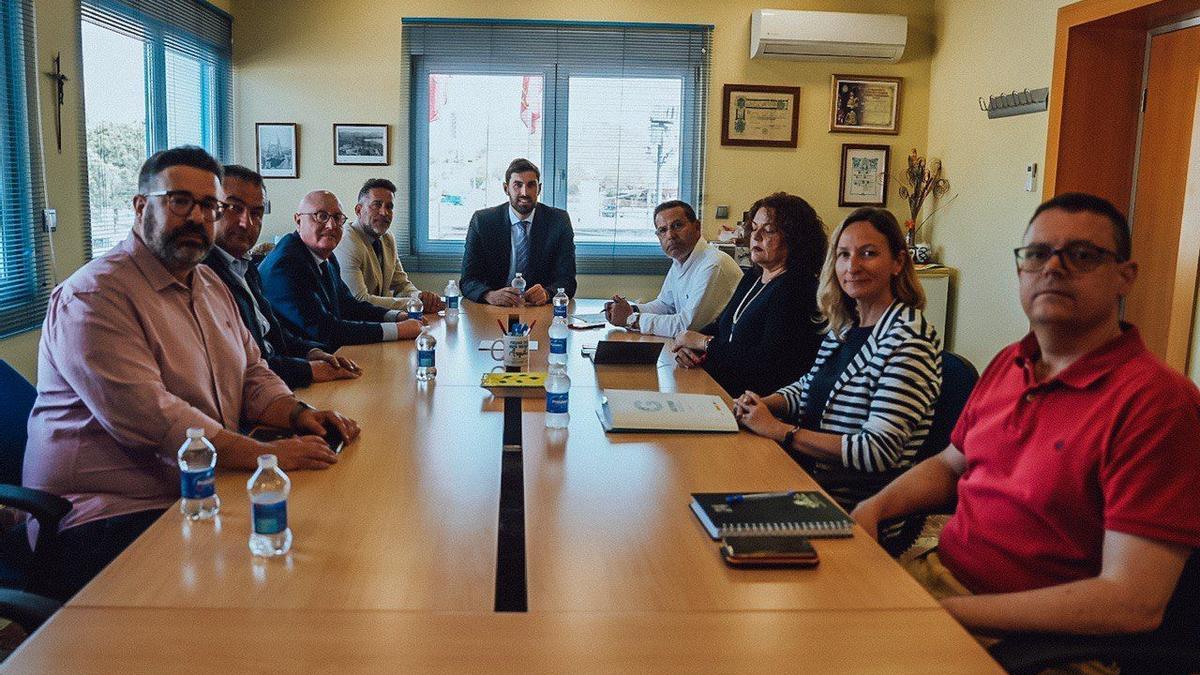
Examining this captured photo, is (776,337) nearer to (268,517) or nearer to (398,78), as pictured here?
(268,517)

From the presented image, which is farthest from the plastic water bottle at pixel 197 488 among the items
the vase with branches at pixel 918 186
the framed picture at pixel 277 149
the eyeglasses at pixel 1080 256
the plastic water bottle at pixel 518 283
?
the vase with branches at pixel 918 186

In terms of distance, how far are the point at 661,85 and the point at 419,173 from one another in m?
1.80

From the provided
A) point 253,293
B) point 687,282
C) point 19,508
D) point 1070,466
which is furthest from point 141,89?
point 1070,466

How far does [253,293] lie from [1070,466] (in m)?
2.66

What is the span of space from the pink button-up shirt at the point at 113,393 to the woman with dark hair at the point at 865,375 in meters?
1.36

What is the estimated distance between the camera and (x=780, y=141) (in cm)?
645

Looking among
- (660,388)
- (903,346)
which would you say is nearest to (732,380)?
(660,388)

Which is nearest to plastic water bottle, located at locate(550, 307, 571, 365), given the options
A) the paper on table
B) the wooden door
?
the paper on table

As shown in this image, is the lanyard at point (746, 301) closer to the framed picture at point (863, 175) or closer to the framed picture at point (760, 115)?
the framed picture at point (760, 115)

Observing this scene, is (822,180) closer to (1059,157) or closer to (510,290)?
(1059,157)

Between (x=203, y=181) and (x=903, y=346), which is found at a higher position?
(x=203, y=181)

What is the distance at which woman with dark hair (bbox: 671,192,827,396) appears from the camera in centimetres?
300

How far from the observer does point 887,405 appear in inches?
83.7

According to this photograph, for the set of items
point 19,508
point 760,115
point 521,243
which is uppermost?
point 760,115
